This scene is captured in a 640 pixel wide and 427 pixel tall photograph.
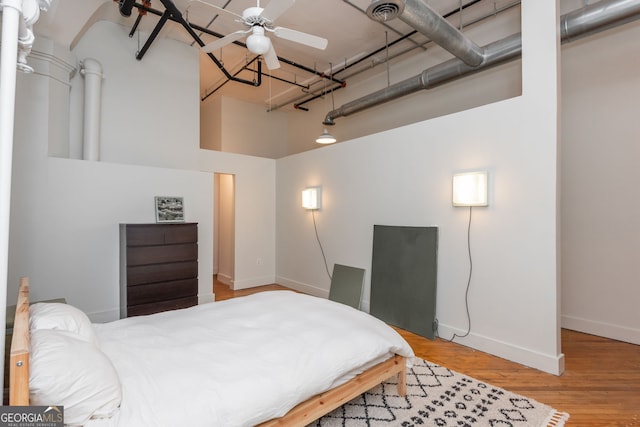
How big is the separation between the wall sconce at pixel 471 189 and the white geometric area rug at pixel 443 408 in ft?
5.27

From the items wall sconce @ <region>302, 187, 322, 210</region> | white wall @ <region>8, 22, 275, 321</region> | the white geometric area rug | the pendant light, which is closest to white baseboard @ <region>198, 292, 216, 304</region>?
white wall @ <region>8, 22, 275, 321</region>

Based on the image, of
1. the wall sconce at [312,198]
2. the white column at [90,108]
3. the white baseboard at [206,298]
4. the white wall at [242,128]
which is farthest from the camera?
the white wall at [242,128]

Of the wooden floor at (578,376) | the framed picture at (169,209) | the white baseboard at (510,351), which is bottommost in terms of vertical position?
the wooden floor at (578,376)

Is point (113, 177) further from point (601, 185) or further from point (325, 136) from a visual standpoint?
point (601, 185)

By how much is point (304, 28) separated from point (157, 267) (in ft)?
12.0

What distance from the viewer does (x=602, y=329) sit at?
3.40 m

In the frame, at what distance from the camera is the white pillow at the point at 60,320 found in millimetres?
1565

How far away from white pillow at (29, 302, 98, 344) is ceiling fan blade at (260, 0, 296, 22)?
2190 mm

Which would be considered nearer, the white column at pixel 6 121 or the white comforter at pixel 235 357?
the white column at pixel 6 121

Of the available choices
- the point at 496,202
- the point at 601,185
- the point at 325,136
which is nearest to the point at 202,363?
the point at 496,202

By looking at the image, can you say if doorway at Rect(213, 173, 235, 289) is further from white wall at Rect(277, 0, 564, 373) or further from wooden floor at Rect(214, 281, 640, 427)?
wooden floor at Rect(214, 281, 640, 427)

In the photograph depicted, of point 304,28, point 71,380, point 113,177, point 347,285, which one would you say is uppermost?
point 304,28

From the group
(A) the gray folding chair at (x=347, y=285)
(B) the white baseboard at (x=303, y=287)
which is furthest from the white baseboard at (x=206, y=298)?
(A) the gray folding chair at (x=347, y=285)

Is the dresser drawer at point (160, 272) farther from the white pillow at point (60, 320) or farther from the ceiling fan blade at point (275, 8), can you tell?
the ceiling fan blade at point (275, 8)
